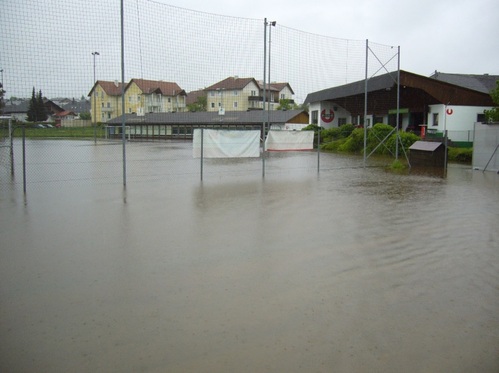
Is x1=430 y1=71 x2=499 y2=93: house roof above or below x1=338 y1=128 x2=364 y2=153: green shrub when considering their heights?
above

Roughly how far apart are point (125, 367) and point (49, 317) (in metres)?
1.15

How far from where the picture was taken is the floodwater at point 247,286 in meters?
3.39

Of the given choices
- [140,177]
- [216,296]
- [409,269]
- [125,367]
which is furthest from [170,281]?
[140,177]

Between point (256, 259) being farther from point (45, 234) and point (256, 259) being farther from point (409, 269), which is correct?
point (45, 234)

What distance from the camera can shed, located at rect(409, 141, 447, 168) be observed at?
19.1 meters

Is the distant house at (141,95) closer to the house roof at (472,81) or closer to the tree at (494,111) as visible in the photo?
the tree at (494,111)

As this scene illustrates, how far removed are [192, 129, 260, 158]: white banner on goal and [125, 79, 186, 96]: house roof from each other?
129cm

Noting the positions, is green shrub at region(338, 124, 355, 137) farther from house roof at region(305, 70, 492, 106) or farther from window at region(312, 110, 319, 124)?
window at region(312, 110, 319, 124)

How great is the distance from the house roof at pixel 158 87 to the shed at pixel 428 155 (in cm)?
1077

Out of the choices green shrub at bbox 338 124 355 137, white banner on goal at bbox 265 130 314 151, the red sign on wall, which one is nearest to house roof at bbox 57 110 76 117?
white banner on goal at bbox 265 130 314 151

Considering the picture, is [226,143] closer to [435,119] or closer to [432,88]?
[432,88]

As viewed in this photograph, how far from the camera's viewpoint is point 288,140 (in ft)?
54.9

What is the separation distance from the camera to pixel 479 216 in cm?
866

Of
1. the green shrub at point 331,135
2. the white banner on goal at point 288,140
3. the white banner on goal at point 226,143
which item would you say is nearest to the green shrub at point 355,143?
the green shrub at point 331,135
